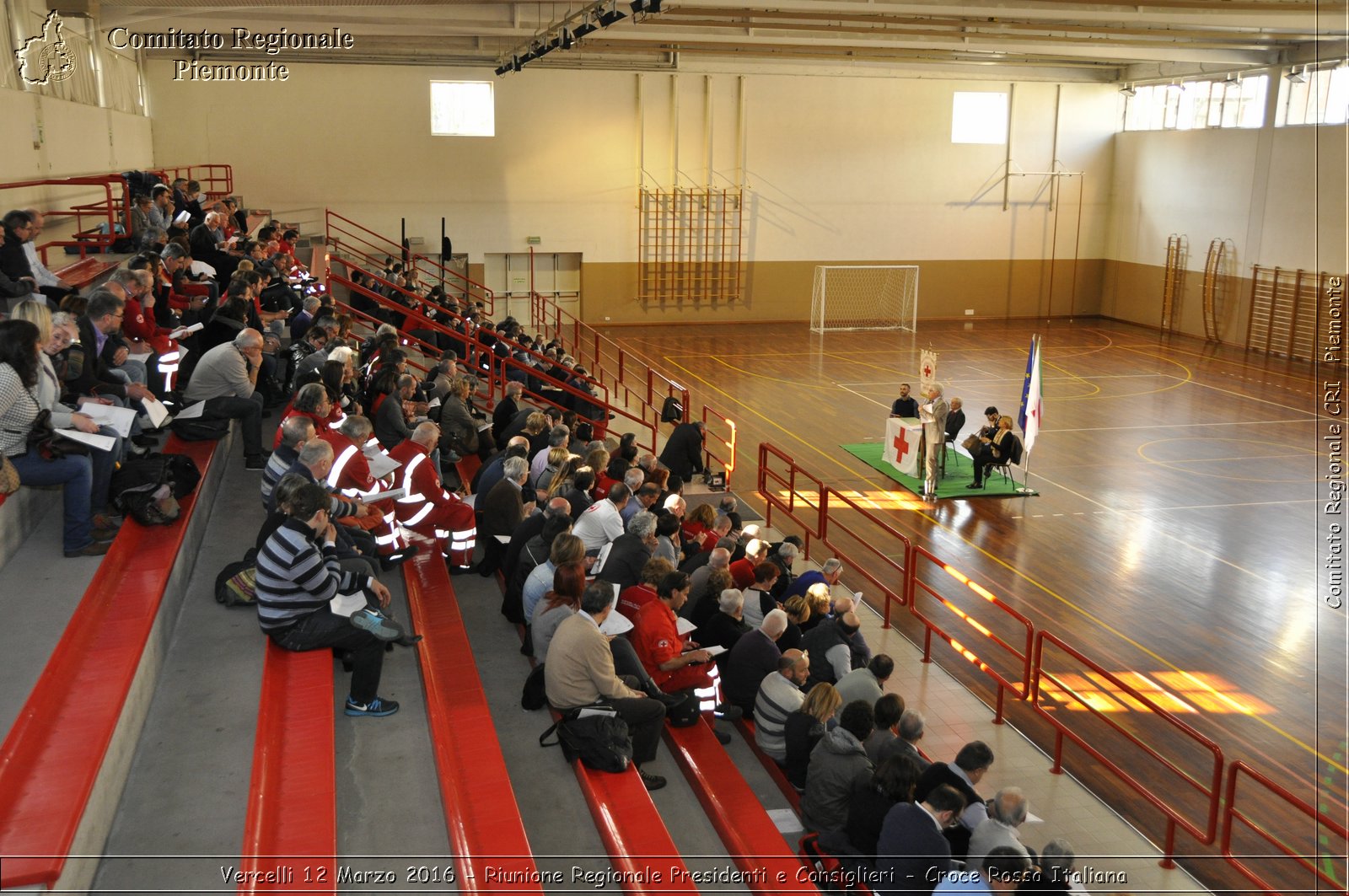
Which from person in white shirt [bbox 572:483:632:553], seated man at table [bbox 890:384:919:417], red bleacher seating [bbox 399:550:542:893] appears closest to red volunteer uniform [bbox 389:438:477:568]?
red bleacher seating [bbox 399:550:542:893]

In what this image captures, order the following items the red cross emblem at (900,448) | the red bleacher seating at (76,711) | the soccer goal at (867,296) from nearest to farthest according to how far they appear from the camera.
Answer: the red bleacher seating at (76,711) < the red cross emblem at (900,448) < the soccer goal at (867,296)

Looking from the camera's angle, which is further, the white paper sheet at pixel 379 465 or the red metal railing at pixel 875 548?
the red metal railing at pixel 875 548

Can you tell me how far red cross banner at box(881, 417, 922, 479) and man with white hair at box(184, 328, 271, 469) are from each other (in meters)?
9.93

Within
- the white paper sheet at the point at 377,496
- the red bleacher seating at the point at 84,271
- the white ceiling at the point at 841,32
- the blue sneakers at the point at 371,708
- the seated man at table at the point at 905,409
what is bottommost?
→ the blue sneakers at the point at 371,708

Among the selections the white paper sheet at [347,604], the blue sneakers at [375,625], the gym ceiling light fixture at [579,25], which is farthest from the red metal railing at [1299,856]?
the gym ceiling light fixture at [579,25]

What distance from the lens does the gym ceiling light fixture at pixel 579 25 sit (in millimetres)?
14692

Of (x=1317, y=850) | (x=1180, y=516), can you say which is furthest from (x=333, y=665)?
(x=1180, y=516)

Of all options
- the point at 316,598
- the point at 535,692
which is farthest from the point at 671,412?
the point at 316,598

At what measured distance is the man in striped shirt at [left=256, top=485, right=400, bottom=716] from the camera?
5605mm

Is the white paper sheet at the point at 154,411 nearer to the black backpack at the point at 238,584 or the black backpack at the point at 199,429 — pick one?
the black backpack at the point at 199,429

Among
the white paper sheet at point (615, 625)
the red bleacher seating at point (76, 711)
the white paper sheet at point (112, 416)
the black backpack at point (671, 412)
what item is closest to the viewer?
the red bleacher seating at point (76, 711)

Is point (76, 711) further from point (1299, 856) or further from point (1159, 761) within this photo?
point (1159, 761)

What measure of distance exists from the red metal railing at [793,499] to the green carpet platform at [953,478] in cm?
146

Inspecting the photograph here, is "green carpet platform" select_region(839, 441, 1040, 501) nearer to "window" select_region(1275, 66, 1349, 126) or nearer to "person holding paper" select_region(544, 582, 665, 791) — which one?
"person holding paper" select_region(544, 582, 665, 791)
